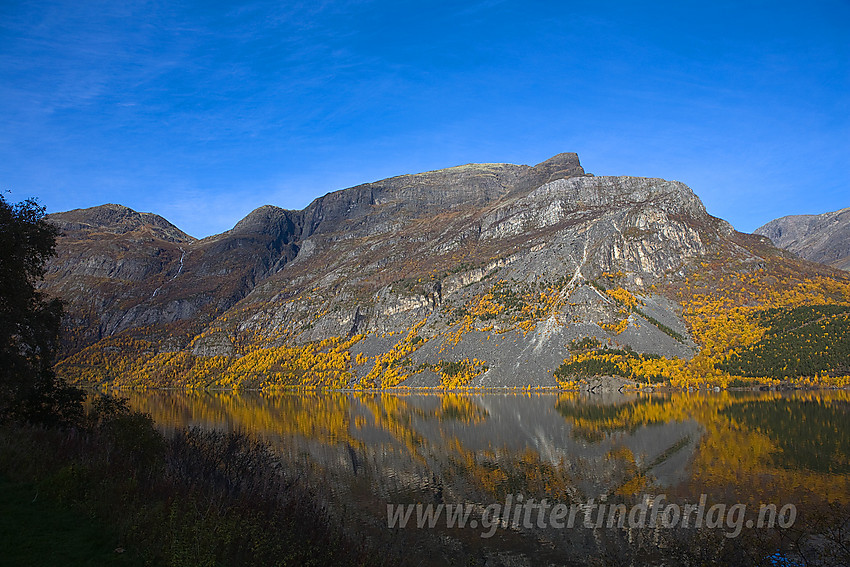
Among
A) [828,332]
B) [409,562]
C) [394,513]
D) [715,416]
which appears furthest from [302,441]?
[828,332]

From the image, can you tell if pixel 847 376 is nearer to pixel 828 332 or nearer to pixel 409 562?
pixel 828 332

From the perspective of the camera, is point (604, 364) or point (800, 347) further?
point (604, 364)

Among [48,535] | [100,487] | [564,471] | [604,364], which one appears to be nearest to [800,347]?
[604,364]

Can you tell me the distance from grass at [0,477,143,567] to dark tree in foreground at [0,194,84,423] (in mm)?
13515

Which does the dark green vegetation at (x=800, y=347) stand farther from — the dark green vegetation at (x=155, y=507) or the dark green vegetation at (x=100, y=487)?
the dark green vegetation at (x=155, y=507)

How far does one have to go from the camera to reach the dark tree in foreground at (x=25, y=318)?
26844 millimetres

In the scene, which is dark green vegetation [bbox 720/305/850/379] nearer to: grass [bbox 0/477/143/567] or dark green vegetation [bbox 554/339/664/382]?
dark green vegetation [bbox 554/339/664/382]

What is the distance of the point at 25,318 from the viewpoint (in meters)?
28.6

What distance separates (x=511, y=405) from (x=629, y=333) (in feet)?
237

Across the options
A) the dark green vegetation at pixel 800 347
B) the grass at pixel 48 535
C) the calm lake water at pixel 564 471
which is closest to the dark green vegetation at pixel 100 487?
the grass at pixel 48 535

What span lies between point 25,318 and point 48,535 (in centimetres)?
1957

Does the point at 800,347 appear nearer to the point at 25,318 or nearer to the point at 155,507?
the point at 155,507

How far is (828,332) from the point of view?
422 feet

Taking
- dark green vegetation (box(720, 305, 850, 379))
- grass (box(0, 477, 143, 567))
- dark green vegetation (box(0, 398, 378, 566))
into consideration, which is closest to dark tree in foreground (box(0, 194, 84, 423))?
dark green vegetation (box(0, 398, 378, 566))
